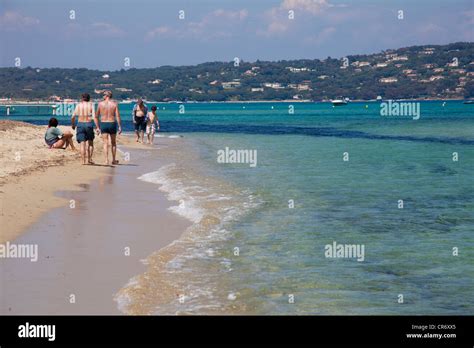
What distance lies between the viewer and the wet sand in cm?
820

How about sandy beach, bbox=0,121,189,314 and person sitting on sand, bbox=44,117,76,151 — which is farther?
person sitting on sand, bbox=44,117,76,151

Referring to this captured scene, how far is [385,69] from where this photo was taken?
191625mm

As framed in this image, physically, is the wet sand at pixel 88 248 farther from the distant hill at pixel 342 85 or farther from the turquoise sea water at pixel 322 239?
the distant hill at pixel 342 85

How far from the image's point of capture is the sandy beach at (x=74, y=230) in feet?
27.6

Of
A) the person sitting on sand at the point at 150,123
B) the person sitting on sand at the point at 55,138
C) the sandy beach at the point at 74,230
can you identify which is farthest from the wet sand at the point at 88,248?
the person sitting on sand at the point at 150,123

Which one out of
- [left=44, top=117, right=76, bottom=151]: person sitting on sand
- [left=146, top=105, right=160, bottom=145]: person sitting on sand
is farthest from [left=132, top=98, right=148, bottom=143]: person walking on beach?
[left=44, top=117, right=76, bottom=151]: person sitting on sand

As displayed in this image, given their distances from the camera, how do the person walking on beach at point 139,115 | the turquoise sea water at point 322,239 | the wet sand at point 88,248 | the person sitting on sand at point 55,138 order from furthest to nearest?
the person walking on beach at point 139,115, the person sitting on sand at point 55,138, the turquoise sea water at point 322,239, the wet sand at point 88,248

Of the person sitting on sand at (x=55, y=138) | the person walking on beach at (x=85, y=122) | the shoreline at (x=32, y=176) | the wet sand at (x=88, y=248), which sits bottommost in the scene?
the wet sand at (x=88, y=248)

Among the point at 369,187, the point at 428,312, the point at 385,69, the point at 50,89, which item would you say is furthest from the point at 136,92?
the point at 428,312

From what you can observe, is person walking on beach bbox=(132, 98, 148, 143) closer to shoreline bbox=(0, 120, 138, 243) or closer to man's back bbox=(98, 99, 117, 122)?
shoreline bbox=(0, 120, 138, 243)

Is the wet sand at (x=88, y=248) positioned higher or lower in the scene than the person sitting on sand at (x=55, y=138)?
lower

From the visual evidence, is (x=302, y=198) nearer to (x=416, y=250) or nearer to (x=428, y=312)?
(x=416, y=250)

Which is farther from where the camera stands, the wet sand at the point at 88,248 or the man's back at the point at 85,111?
the man's back at the point at 85,111
